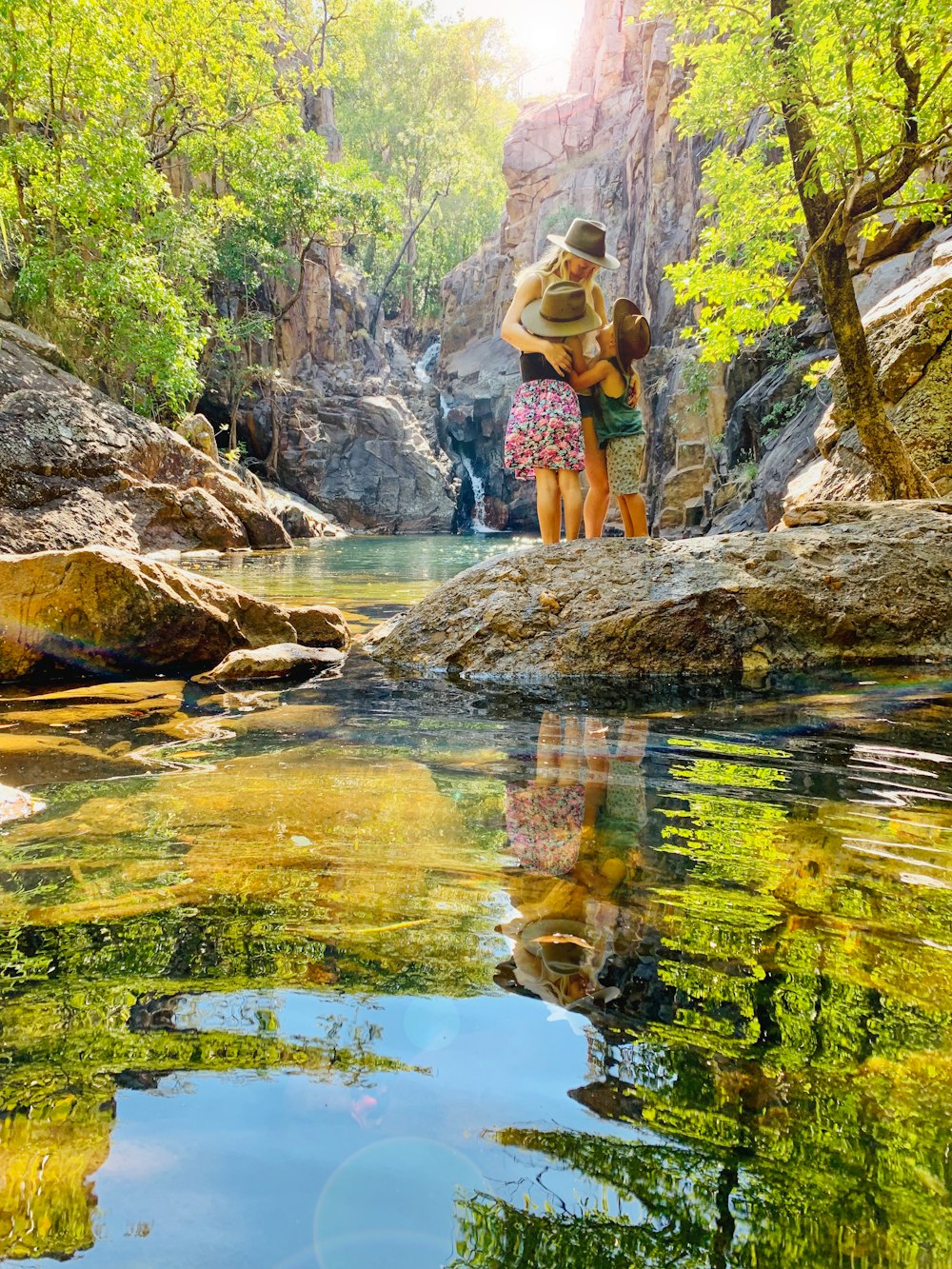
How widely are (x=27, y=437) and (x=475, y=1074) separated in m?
10.6

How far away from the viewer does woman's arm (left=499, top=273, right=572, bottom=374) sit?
477 cm

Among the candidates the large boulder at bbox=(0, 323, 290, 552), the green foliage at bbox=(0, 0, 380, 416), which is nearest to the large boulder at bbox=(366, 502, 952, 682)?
the large boulder at bbox=(0, 323, 290, 552)

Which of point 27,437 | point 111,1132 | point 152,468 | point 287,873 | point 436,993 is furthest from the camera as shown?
point 152,468

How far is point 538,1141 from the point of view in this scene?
86 centimetres

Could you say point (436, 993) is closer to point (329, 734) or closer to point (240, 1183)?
point (240, 1183)

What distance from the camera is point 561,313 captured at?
4.80 meters

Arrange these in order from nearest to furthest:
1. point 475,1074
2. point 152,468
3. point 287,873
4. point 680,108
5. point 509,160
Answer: point 475,1074 < point 287,873 < point 680,108 < point 152,468 < point 509,160

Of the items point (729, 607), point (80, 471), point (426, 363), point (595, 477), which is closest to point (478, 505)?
point (426, 363)

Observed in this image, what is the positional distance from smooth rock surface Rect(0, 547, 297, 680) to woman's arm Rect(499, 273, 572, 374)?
244cm

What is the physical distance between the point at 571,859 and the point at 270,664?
2.98m

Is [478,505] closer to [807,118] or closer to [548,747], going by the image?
[807,118]

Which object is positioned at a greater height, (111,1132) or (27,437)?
(27,437)

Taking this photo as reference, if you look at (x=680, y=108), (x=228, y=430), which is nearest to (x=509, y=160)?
(x=228, y=430)

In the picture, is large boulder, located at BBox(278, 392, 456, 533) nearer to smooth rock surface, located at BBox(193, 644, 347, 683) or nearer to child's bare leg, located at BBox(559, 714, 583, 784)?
smooth rock surface, located at BBox(193, 644, 347, 683)
